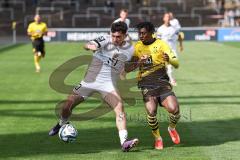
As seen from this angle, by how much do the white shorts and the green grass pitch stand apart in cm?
97

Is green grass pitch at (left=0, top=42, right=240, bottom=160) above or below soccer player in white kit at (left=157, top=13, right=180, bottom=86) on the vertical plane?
below

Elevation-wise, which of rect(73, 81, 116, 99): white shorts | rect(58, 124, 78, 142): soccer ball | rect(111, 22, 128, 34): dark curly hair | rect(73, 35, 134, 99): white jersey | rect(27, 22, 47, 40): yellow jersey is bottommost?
rect(58, 124, 78, 142): soccer ball

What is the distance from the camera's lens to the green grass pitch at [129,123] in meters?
11.7

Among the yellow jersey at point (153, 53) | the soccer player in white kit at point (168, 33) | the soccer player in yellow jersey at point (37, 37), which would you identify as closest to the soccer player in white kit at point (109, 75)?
the yellow jersey at point (153, 53)

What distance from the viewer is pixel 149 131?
14.1 m

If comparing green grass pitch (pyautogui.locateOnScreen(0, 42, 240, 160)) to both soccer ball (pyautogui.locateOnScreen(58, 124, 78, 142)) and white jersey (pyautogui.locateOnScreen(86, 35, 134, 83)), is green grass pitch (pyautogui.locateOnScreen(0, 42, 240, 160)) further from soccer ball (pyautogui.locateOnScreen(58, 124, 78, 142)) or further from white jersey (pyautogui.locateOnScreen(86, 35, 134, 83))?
white jersey (pyautogui.locateOnScreen(86, 35, 134, 83))

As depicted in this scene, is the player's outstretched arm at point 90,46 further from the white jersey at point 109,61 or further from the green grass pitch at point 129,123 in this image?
the green grass pitch at point 129,123

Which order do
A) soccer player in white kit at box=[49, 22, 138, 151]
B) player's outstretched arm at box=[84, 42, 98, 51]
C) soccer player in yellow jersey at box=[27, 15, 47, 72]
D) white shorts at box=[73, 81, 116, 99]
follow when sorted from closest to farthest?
player's outstretched arm at box=[84, 42, 98, 51] < soccer player in white kit at box=[49, 22, 138, 151] < white shorts at box=[73, 81, 116, 99] < soccer player in yellow jersey at box=[27, 15, 47, 72]

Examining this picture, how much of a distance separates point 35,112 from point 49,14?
49.1 meters

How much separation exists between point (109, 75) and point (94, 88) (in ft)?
1.13

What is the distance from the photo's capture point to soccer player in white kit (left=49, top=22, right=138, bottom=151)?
1170cm

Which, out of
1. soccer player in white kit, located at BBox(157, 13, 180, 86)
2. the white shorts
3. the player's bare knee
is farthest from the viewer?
soccer player in white kit, located at BBox(157, 13, 180, 86)

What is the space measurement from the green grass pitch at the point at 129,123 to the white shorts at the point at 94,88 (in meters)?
0.97

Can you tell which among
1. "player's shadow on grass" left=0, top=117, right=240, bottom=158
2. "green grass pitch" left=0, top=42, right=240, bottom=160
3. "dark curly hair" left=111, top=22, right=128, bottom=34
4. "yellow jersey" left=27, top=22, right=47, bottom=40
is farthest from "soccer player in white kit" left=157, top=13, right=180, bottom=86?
→ "dark curly hair" left=111, top=22, right=128, bottom=34
